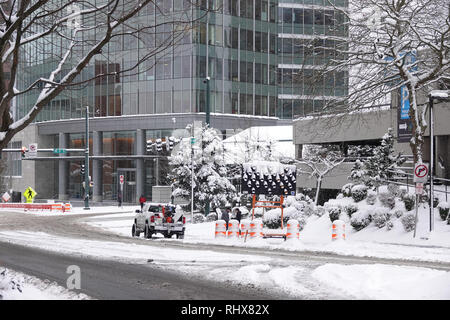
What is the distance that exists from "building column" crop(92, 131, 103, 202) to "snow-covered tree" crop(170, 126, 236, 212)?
107ft

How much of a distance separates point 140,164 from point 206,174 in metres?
30.3

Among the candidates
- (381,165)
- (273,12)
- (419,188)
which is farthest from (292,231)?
(273,12)

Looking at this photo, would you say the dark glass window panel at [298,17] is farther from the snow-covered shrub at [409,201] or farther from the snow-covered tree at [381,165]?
the snow-covered shrub at [409,201]

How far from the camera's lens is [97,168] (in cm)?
7644

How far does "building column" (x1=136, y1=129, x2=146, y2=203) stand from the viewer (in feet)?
235

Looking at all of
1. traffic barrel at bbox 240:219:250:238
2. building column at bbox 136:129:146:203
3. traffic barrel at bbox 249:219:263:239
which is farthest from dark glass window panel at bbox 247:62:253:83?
traffic barrel at bbox 249:219:263:239

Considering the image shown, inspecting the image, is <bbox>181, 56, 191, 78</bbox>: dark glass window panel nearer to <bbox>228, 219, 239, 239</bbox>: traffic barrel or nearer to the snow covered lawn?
<bbox>228, 219, 239, 239</bbox>: traffic barrel

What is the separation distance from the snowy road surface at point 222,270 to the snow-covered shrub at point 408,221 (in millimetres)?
3404

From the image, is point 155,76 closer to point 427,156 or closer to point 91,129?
point 91,129

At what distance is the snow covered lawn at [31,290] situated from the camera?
11297 mm

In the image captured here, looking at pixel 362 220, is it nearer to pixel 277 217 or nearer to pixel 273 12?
pixel 277 217

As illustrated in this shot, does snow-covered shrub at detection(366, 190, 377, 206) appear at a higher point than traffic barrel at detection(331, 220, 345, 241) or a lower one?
higher
